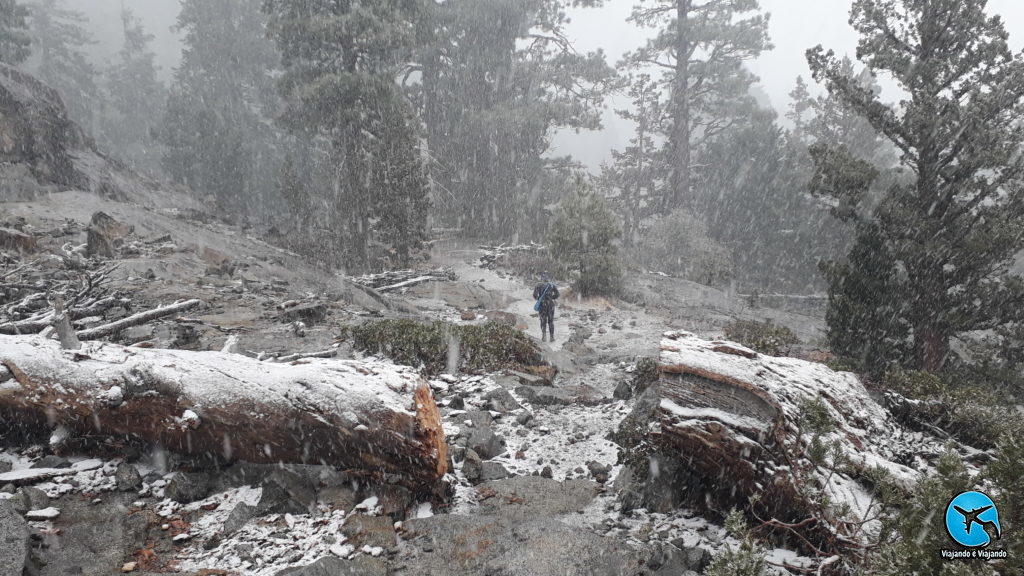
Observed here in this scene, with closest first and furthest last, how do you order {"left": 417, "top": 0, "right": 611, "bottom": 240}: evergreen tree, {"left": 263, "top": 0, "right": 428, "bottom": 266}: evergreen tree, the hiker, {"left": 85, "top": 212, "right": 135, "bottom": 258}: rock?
the hiker, {"left": 85, "top": 212, "right": 135, "bottom": 258}: rock, {"left": 263, "top": 0, "right": 428, "bottom": 266}: evergreen tree, {"left": 417, "top": 0, "right": 611, "bottom": 240}: evergreen tree

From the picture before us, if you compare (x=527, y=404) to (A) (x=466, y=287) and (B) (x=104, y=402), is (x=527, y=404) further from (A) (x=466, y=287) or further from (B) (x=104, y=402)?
(A) (x=466, y=287)

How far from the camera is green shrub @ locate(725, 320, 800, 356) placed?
6.66 metres

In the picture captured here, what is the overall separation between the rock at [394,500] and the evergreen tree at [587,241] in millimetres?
13035

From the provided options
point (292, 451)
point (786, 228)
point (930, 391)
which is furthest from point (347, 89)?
point (786, 228)

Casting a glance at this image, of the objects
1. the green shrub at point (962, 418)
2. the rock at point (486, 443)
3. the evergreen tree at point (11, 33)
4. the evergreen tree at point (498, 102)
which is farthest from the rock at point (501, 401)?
the evergreen tree at point (11, 33)

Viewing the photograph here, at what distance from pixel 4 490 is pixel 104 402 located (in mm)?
718

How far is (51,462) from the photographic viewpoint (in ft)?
11.8

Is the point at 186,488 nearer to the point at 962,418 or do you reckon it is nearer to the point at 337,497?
the point at 337,497

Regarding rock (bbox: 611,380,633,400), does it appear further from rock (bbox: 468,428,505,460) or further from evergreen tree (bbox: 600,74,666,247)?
evergreen tree (bbox: 600,74,666,247)

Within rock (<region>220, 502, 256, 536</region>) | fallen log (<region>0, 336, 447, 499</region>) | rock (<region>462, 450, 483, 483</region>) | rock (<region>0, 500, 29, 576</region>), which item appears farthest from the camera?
rock (<region>462, 450, 483, 483</region>)

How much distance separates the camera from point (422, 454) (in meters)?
3.50

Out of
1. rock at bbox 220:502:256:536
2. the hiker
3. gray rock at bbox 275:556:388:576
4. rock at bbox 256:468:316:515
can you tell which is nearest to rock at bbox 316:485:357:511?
rock at bbox 256:468:316:515
